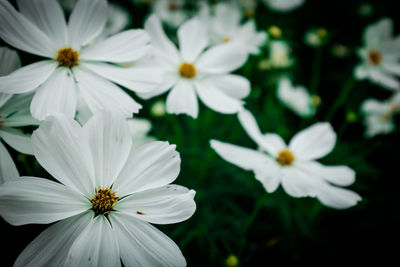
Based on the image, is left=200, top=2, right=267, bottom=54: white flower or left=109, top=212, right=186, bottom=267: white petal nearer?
left=109, top=212, right=186, bottom=267: white petal

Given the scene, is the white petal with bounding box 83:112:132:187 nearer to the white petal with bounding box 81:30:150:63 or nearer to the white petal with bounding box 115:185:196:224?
the white petal with bounding box 115:185:196:224

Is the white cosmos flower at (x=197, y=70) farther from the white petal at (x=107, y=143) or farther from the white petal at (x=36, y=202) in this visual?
the white petal at (x=36, y=202)

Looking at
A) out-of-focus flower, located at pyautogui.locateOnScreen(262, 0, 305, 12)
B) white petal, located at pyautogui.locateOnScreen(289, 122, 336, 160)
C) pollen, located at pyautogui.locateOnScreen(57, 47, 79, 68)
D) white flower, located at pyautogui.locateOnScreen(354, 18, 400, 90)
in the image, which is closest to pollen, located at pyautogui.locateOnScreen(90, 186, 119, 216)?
pollen, located at pyautogui.locateOnScreen(57, 47, 79, 68)

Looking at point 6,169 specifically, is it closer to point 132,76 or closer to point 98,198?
point 98,198

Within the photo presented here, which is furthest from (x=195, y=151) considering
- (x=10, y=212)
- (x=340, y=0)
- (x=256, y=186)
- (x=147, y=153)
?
(x=340, y=0)

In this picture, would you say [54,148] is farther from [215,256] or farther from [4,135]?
[215,256]

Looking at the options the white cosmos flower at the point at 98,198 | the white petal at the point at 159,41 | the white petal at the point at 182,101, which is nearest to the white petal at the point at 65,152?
the white cosmos flower at the point at 98,198
